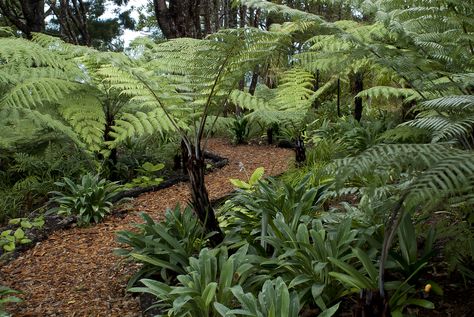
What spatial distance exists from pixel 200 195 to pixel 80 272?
1.18 meters

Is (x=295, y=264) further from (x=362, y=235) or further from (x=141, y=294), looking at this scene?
(x=141, y=294)

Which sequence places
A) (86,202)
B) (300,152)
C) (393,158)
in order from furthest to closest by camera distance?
1. (300,152)
2. (86,202)
3. (393,158)

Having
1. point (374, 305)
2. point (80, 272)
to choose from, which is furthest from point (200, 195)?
point (374, 305)

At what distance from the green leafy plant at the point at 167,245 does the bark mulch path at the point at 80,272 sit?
23 centimetres

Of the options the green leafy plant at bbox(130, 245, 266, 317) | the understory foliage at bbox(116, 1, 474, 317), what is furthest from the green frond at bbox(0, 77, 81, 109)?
the green leafy plant at bbox(130, 245, 266, 317)

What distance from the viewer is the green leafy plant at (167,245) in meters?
2.56

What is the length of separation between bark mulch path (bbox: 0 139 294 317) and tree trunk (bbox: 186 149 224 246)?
25.1 inches

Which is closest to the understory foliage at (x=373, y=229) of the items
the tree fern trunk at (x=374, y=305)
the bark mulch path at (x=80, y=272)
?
the tree fern trunk at (x=374, y=305)

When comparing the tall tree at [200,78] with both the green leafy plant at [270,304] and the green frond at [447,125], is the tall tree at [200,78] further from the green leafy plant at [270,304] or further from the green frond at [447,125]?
the green frond at [447,125]

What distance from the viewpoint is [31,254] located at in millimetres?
3477

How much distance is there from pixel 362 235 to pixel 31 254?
8.74 ft

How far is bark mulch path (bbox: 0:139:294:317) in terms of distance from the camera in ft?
8.66

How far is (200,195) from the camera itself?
2645 millimetres

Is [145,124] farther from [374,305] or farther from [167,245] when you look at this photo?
[374,305]
